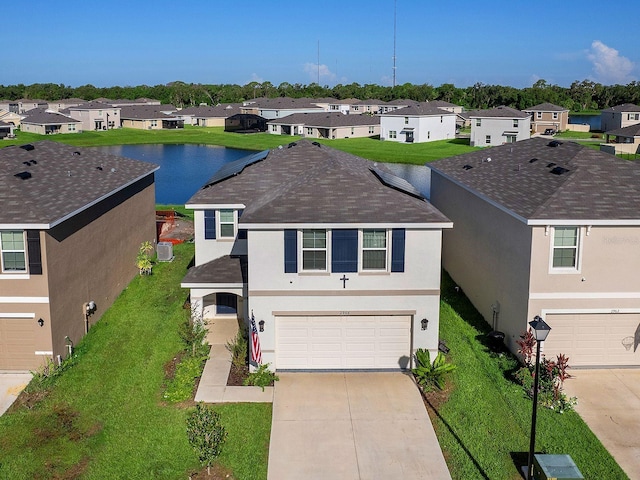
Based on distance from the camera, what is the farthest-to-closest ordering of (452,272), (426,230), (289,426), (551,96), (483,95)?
(483,95)
(551,96)
(452,272)
(426,230)
(289,426)

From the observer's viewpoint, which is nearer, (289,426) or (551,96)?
(289,426)

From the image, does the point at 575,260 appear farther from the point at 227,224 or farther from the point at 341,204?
the point at 227,224

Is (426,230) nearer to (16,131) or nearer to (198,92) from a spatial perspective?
(16,131)

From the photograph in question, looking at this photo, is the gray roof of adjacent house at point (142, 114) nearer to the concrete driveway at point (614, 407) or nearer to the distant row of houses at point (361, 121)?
the distant row of houses at point (361, 121)

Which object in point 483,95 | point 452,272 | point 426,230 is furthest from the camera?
point 483,95

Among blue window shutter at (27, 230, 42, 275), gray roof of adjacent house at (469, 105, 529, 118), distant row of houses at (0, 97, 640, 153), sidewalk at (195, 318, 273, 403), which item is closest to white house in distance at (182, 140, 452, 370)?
sidewalk at (195, 318, 273, 403)

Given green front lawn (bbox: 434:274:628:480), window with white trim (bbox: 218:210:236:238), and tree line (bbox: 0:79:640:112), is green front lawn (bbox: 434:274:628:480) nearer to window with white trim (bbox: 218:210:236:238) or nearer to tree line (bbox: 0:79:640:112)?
window with white trim (bbox: 218:210:236:238)

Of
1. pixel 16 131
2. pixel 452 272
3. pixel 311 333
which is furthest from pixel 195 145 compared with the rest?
pixel 311 333
